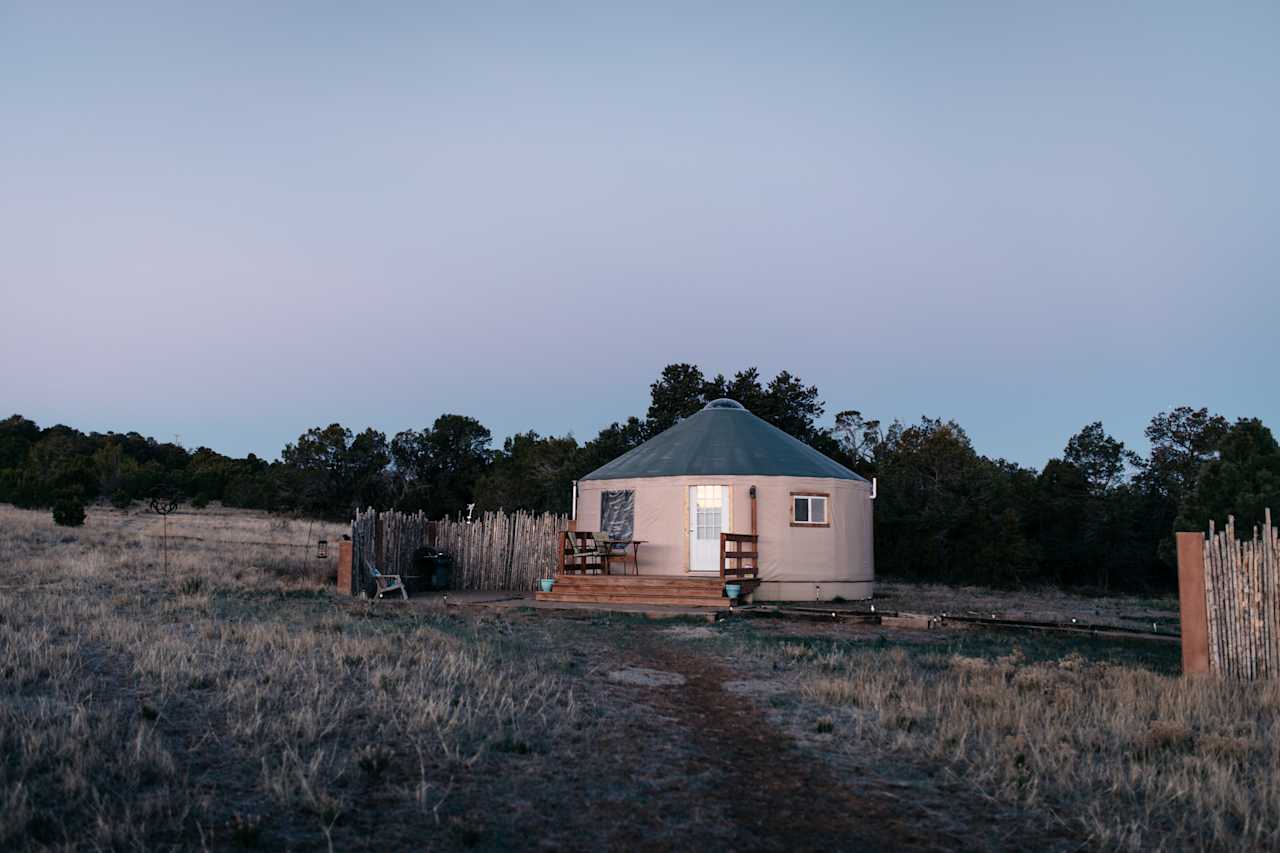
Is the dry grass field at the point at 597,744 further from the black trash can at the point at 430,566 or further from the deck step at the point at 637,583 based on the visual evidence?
the black trash can at the point at 430,566

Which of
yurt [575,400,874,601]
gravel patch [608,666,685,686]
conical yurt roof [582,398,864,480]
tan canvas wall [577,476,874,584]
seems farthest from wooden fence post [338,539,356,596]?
gravel patch [608,666,685,686]

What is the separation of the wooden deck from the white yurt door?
144 cm

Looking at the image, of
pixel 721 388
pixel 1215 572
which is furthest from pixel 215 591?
pixel 721 388

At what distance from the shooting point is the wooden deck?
14.5m

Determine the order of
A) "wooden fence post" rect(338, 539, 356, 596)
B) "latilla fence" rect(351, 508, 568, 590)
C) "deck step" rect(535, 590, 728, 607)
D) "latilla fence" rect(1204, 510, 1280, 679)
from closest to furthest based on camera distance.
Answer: "latilla fence" rect(1204, 510, 1280, 679)
"deck step" rect(535, 590, 728, 607)
"wooden fence post" rect(338, 539, 356, 596)
"latilla fence" rect(351, 508, 568, 590)

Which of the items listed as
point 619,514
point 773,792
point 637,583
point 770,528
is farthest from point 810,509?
point 773,792

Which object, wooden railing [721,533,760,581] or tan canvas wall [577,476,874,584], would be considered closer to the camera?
wooden railing [721,533,760,581]

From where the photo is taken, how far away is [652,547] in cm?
1681

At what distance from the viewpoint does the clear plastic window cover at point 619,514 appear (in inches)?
675

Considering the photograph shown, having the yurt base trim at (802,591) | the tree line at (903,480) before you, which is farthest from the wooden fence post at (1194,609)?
Result: the tree line at (903,480)

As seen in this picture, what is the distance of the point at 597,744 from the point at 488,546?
12.5 metres

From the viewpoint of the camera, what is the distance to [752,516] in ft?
53.5

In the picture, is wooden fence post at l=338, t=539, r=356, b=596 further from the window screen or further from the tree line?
the tree line

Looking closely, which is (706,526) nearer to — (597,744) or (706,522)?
(706,522)
